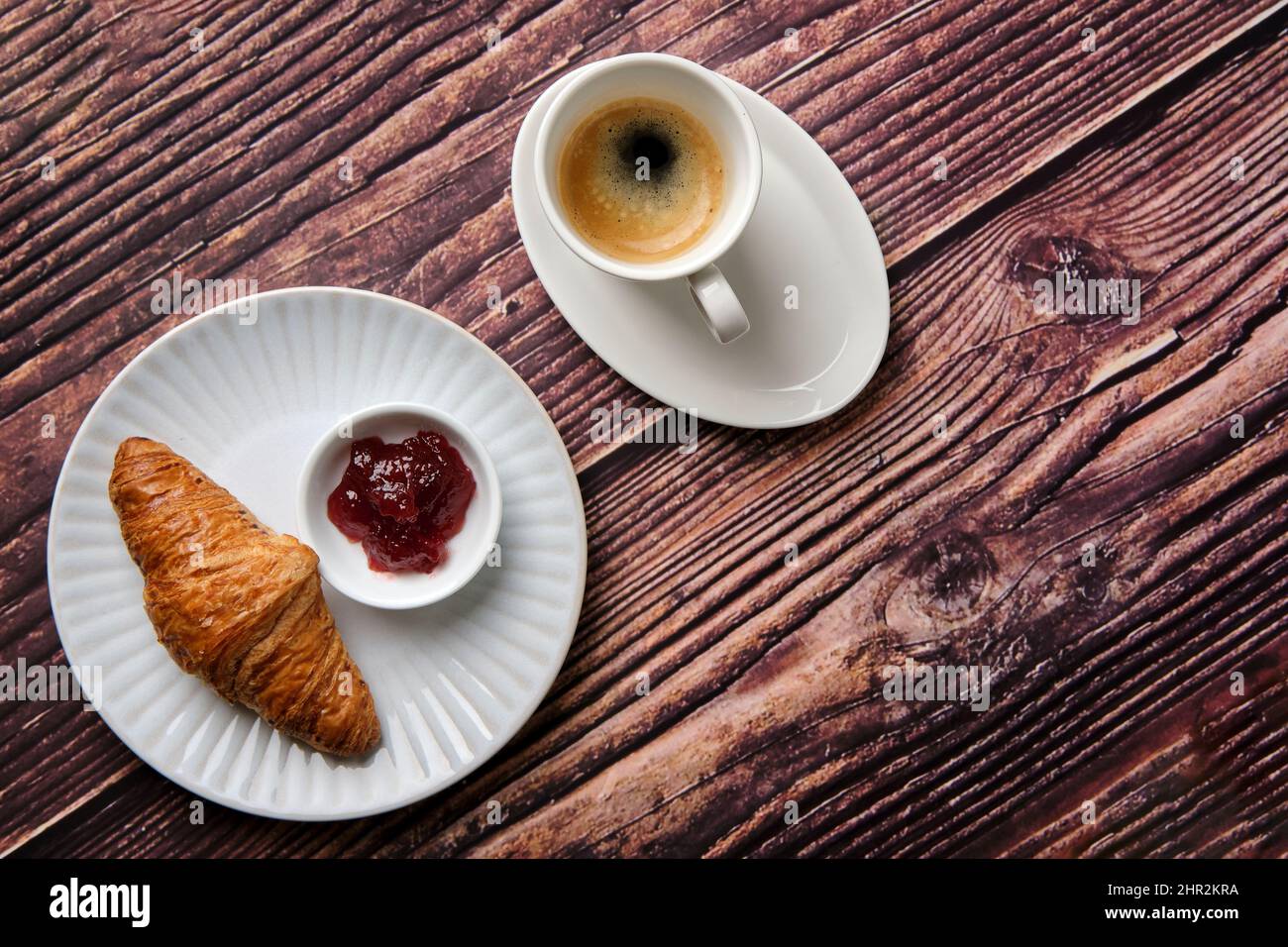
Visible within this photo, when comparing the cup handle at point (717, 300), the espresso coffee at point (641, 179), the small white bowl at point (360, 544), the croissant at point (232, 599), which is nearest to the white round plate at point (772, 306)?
the espresso coffee at point (641, 179)

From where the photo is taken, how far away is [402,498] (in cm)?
156

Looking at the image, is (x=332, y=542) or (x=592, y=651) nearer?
(x=332, y=542)

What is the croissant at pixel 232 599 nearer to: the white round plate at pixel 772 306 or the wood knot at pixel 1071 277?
the white round plate at pixel 772 306

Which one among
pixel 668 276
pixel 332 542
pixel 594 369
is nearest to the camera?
pixel 668 276

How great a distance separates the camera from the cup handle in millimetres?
1450

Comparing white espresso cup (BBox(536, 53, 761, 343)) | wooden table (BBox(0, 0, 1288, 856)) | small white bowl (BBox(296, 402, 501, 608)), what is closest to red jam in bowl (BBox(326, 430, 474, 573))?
small white bowl (BBox(296, 402, 501, 608))

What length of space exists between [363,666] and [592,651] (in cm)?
40

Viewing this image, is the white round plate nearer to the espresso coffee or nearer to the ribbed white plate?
the espresso coffee

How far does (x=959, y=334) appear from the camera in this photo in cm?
178

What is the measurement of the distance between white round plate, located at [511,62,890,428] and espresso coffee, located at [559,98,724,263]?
66 millimetres
